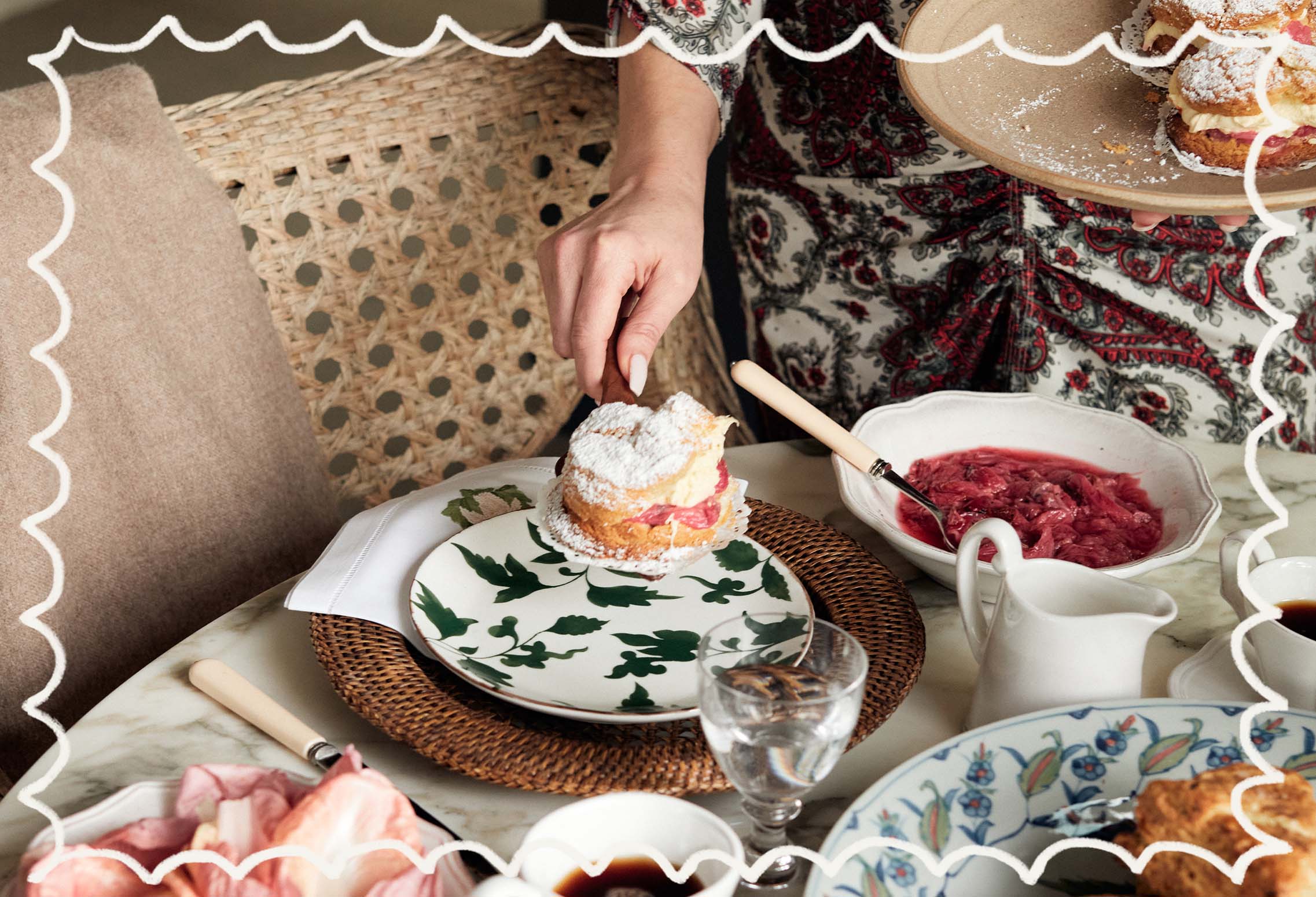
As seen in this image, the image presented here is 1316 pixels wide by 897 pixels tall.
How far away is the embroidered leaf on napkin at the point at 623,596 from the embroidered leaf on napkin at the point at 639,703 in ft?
0.40

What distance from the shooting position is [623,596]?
3.49ft

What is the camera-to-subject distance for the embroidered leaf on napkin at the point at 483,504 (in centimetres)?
116

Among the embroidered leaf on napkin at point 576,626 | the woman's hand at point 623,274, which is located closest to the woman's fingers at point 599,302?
the woman's hand at point 623,274

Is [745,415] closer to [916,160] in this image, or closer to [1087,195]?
[916,160]

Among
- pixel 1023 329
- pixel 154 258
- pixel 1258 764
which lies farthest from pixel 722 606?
pixel 154 258

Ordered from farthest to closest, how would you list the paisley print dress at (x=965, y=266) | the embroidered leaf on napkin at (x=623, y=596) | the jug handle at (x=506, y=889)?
the paisley print dress at (x=965, y=266) → the embroidered leaf on napkin at (x=623, y=596) → the jug handle at (x=506, y=889)

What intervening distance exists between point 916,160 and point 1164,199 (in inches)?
22.4

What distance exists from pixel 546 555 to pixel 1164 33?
34.0 inches

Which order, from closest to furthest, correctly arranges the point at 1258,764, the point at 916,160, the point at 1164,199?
the point at 1258,764 → the point at 1164,199 → the point at 916,160

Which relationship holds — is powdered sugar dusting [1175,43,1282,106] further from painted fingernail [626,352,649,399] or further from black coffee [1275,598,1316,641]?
painted fingernail [626,352,649,399]

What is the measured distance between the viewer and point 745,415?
2.62m

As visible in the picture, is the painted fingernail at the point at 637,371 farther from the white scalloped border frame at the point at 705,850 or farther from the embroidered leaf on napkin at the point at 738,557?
the white scalloped border frame at the point at 705,850

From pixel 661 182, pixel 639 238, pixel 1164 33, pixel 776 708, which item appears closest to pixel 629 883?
pixel 776 708

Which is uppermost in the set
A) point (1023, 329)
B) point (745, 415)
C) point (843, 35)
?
point (843, 35)
